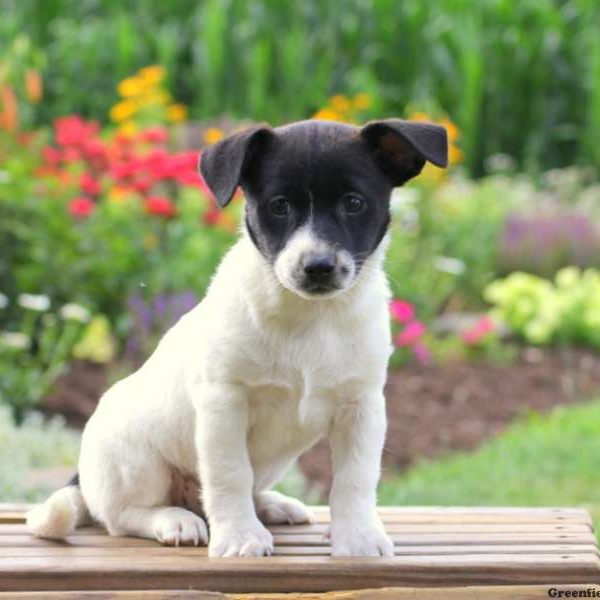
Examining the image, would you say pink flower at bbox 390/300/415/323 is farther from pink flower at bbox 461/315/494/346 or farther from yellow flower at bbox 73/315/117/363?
yellow flower at bbox 73/315/117/363

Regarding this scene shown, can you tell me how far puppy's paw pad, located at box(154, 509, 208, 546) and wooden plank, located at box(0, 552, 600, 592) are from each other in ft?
0.63

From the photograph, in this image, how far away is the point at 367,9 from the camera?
13969 mm

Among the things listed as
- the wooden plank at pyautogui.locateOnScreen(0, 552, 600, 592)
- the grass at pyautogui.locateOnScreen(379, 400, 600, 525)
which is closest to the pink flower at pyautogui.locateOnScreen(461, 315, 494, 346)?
the grass at pyautogui.locateOnScreen(379, 400, 600, 525)

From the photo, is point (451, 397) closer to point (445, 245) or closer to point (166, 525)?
point (445, 245)

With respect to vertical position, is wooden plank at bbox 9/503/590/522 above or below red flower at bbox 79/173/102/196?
above

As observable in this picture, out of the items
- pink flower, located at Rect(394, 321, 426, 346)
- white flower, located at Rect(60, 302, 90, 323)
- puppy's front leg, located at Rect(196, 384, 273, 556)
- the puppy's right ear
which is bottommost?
pink flower, located at Rect(394, 321, 426, 346)

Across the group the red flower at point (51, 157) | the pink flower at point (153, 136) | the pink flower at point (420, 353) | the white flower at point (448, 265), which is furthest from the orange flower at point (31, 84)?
the pink flower at point (420, 353)

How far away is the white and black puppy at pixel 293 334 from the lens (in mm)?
3584

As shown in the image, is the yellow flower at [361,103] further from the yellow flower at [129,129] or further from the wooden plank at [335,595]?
the wooden plank at [335,595]

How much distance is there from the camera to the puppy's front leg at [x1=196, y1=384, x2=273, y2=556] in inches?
146

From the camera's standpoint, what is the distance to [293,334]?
3.71 m

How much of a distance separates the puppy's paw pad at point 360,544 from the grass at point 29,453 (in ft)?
7.59

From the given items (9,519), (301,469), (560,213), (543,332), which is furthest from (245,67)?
(9,519)

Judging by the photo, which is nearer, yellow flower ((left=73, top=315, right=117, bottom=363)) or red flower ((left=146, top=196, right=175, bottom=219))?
yellow flower ((left=73, top=315, right=117, bottom=363))
